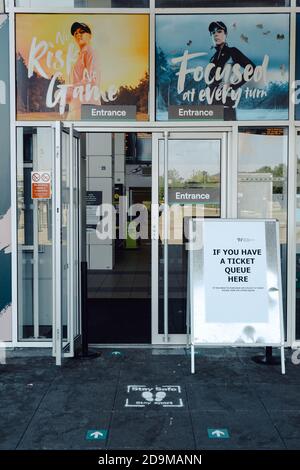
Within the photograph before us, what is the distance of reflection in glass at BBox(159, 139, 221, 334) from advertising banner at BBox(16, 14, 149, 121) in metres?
0.66

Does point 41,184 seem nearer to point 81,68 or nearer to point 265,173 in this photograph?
point 81,68

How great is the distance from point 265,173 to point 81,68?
8.10 ft

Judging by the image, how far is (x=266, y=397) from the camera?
4.88 meters

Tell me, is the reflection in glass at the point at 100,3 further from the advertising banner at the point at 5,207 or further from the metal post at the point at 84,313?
the metal post at the point at 84,313

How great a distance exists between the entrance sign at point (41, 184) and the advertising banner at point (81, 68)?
0.65 m

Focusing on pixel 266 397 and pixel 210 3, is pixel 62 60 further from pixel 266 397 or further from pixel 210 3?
pixel 266 397

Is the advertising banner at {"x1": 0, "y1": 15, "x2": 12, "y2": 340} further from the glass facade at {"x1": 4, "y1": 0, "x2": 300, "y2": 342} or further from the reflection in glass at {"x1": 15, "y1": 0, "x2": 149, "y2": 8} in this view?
the reflection in glass at {"x1": 15, "y1": 0, "x2": 149, "y2": 8}

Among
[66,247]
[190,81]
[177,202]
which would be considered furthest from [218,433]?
[190,81]

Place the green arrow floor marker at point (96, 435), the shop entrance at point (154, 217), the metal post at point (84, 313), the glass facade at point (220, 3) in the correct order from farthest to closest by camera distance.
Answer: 1. the shop entrance at point (154, 217)
2. the glass facade at point (220, 3)
3. the metal post at point (84, 313)
4. the green arrow floor marker at point (96, 435)

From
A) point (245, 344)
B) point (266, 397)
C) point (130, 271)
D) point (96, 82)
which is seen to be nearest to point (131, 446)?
point (266, 397)

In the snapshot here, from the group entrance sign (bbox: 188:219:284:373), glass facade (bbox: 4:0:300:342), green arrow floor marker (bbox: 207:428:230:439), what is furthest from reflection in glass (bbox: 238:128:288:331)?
green arrow floor marker (bbox: 207:428:230:439)

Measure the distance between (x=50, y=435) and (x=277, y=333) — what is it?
102 inches

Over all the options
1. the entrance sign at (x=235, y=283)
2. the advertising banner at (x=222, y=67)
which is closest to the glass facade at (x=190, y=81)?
the advertising banner at (x=222, y=67)

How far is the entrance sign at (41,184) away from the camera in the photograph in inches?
252
